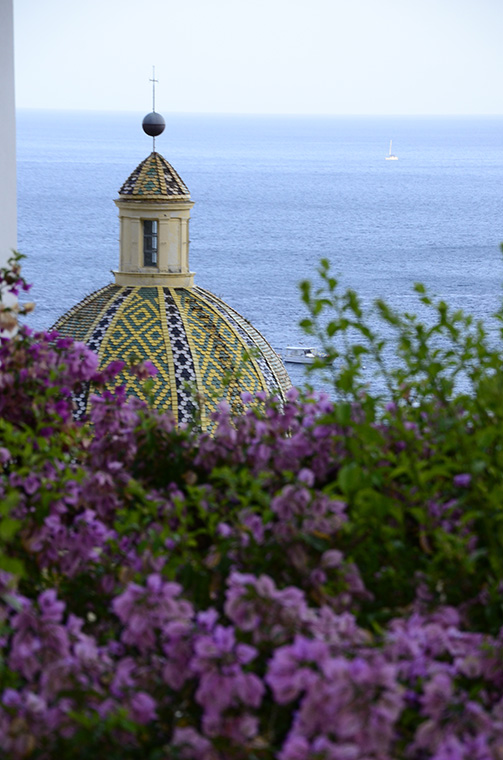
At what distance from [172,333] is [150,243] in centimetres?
145

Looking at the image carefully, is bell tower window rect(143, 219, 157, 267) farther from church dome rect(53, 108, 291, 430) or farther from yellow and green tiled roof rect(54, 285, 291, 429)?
yellow and green tiled roof rect(54, 285, 291, 429)

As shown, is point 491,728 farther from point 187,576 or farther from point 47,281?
point 47,281

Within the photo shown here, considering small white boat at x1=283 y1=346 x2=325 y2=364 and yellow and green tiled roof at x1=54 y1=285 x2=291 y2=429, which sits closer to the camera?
yellow and green tiled roof at x1=54 y1=285 x2=291 y2=429

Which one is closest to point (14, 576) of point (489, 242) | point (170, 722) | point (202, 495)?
point (170, 722)

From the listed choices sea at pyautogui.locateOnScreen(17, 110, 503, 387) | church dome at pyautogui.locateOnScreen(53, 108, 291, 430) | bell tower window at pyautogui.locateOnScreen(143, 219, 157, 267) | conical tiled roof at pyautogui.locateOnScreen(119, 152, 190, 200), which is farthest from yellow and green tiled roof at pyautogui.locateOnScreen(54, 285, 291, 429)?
sea at pyautogui.locateOnScreen(17, 110, 503, 387)

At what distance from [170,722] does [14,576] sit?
0.46 m

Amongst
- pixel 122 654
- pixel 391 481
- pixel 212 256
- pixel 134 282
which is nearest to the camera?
A: pixel 122 654

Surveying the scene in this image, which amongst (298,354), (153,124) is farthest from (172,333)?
(298,354)

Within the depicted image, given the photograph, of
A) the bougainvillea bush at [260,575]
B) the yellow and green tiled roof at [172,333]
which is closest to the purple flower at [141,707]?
the bougainvillea bush at [260,575]

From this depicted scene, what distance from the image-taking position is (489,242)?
284ft

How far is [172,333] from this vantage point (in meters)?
16.2

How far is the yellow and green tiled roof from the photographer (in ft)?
51.6

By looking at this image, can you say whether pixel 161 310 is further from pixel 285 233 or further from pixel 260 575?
pixel 285 233

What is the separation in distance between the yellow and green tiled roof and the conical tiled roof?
4.27 feet
